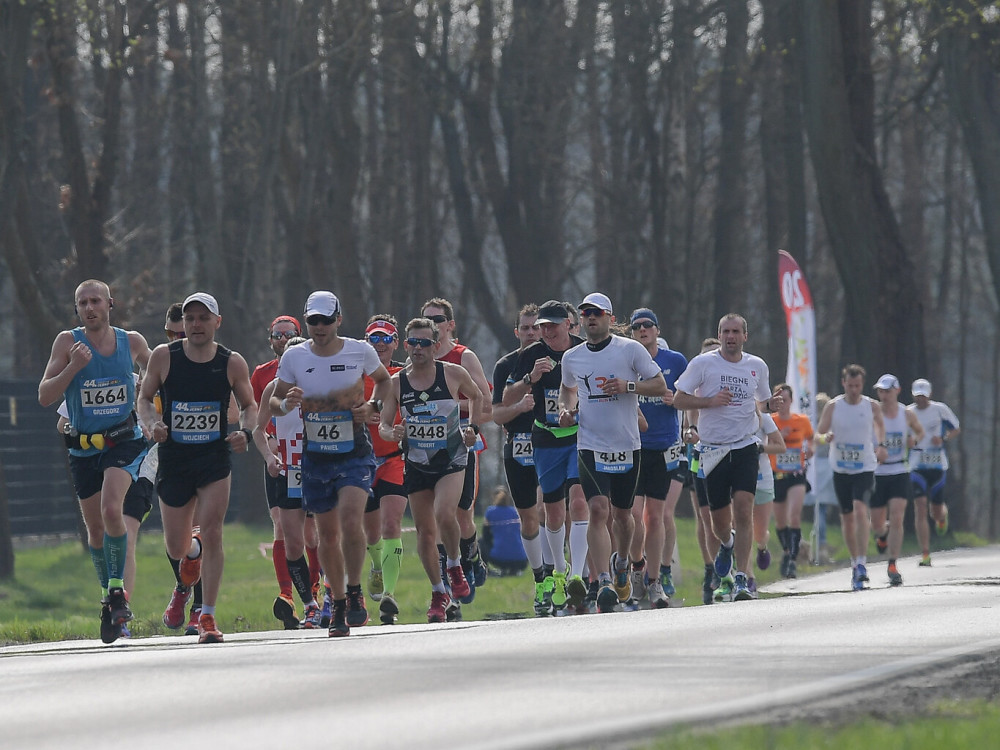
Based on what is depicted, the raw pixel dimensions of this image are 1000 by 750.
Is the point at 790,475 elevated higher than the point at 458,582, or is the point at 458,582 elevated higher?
the point at 790,475

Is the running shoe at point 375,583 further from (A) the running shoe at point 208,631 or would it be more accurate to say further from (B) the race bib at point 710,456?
(A) the running shoe at point 208,631

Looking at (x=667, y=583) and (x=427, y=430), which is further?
(x=667, y=583)

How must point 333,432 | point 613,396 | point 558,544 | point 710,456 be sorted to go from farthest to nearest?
point 710,456, point 558,544, point 613,396, point 333,432

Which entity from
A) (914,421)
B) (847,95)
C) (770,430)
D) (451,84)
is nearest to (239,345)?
(451,84)

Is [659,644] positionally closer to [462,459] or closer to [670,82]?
[462,459]

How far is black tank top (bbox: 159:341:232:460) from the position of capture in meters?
12.7

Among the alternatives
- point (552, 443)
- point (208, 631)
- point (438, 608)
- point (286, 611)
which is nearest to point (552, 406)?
point (552, 443)

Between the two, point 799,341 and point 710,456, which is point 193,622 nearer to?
point 710,456

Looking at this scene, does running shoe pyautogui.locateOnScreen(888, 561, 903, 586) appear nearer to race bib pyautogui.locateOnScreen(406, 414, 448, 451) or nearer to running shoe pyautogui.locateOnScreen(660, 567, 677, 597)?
running shoe pyautogui.locateOnScreen(660, 567, 677, 597)

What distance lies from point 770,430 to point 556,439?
2844 mm

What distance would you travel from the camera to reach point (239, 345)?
117 ft

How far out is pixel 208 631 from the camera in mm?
12930

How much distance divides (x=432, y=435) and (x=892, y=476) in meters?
8.37

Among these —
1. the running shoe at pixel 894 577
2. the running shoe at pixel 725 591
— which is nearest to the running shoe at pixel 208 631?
the running shoe at pixel 725 591
